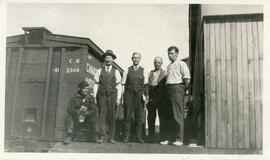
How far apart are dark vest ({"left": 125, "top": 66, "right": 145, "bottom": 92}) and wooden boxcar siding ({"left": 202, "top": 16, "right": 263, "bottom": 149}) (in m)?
0.73

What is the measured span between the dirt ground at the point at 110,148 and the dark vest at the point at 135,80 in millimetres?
635

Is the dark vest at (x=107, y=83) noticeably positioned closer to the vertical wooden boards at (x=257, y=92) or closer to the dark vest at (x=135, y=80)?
the dark vest at (x=135, y=80)

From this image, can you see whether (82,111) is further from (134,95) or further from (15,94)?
(15,94)

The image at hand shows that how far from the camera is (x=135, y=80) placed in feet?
13.9

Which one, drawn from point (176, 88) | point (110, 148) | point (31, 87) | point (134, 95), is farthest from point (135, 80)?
point (31, 87)

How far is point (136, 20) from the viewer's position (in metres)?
4.57

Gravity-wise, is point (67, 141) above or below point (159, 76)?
below

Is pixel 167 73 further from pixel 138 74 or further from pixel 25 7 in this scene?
pixel 25 7

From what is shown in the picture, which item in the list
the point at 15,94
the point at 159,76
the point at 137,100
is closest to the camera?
the point at 137,100

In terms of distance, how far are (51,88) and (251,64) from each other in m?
2.96

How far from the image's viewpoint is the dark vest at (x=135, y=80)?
423cm

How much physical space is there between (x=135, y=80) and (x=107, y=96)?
0.37 metres

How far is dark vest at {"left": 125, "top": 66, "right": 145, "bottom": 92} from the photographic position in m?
4.23
